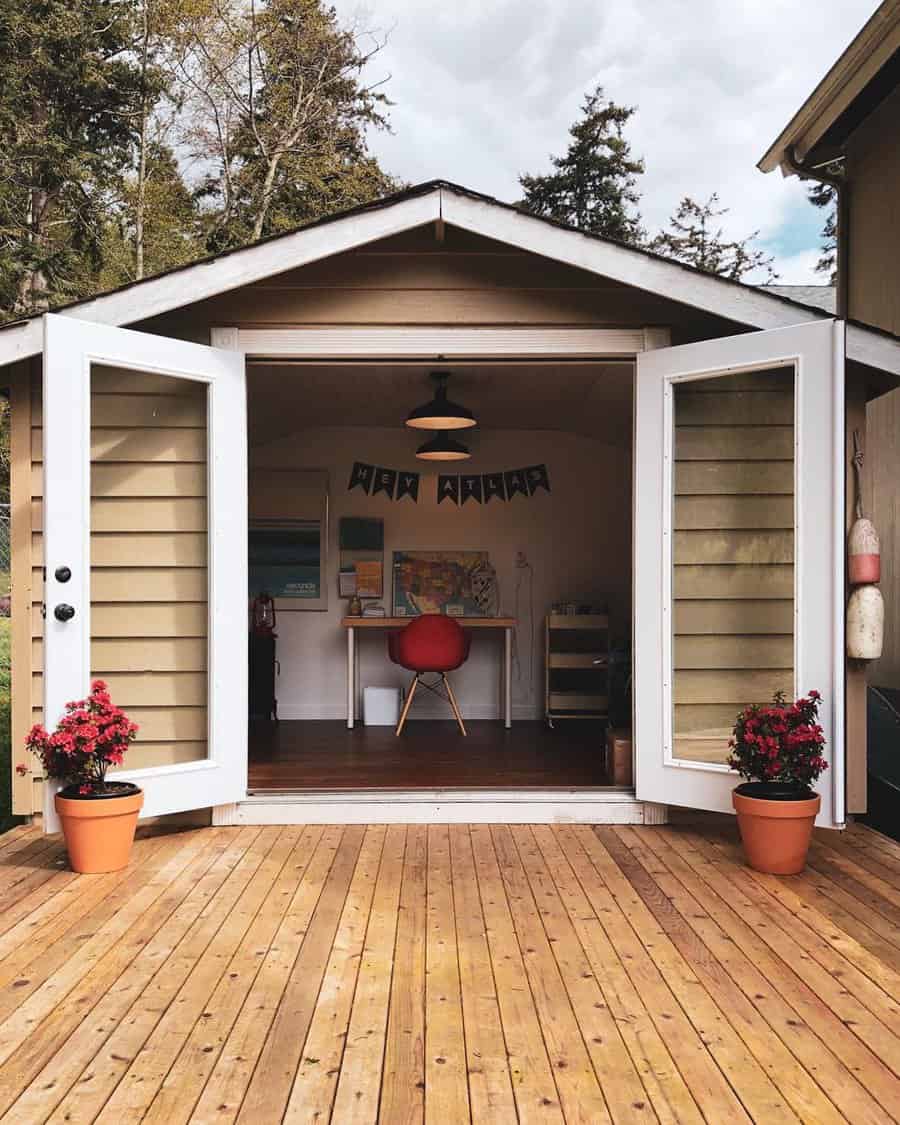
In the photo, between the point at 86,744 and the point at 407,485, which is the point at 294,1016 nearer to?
the point at 86,744

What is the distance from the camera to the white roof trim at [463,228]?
4023 mm

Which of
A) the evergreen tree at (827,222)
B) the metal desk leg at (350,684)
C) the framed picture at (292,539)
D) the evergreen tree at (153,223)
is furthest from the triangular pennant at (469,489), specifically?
the evergreen tree at (827,222)

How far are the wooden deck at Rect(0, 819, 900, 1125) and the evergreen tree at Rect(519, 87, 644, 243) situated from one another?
17.1m

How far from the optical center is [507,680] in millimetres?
6781

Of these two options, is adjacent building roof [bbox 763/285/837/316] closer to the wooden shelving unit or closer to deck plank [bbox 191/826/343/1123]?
the wooden shelving unit

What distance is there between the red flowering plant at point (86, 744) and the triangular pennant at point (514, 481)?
410 centimetres

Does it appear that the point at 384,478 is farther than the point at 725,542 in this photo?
Yes

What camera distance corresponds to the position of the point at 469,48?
21.8 metres

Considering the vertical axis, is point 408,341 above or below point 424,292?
below

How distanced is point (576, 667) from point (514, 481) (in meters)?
1.45

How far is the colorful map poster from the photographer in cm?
734

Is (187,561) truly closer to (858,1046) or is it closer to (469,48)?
(858,1046)

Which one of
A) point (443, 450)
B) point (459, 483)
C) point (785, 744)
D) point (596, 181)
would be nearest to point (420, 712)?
point (459, 483)

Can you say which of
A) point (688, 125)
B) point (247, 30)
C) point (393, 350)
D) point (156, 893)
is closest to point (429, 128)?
point (688, 125)
